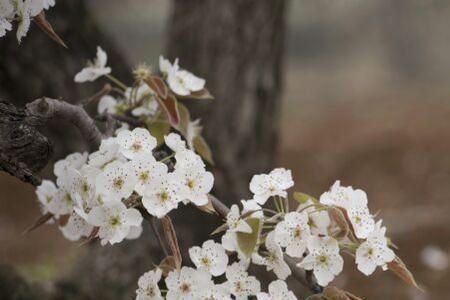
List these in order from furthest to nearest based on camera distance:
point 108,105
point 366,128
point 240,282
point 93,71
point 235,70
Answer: point 366,128 < point 235,70 < point 108,105 < point 93,71 < point 240,282

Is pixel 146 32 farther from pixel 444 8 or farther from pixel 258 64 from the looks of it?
pixel 258 64

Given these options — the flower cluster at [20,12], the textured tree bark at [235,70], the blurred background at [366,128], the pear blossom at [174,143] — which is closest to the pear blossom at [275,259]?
the pear blossom at [174,143]

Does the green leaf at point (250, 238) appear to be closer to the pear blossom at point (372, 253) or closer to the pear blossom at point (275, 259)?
the pear blossom at point (275, 259)

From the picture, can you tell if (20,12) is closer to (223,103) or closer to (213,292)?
(213,292)

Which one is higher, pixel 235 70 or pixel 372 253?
pixel 235 70

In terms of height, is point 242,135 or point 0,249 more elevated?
point 242,135

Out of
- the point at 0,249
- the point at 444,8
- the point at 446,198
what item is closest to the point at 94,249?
the point at 0,249

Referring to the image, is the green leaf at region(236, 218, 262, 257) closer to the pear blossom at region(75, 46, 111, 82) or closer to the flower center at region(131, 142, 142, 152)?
the flower center at region(131, 142, 142, 152)

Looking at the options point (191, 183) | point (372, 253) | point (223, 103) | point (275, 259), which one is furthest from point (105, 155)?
point (223, 103)
